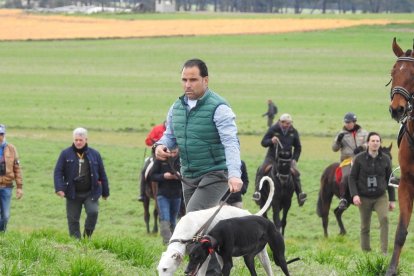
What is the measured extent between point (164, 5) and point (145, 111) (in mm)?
124587

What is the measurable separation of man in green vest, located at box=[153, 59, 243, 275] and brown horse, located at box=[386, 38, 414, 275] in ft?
4.76

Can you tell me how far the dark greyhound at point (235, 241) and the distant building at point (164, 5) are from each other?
6392 inches

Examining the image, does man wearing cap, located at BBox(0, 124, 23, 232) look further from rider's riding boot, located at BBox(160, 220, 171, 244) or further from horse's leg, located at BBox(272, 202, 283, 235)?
horse's leg, located at BBox(272, 202, 283, 235)

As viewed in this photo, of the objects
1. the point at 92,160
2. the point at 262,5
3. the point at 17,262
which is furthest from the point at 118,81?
the point at 262,5

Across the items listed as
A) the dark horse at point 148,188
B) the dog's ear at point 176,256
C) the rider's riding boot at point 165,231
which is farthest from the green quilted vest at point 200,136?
the dark horse at point 148,188

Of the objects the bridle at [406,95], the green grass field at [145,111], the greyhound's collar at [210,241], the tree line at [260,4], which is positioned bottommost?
the tree line at [260,4]

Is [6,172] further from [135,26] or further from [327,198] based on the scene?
[135,26]

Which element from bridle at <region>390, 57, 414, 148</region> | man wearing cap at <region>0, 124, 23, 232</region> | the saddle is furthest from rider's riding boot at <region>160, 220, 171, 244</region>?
bridle at <region>390, 57, 414, 148</region>

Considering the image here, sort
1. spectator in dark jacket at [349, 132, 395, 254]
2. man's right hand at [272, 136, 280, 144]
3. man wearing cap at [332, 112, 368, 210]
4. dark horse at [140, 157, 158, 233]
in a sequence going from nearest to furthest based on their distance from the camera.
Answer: spectator in dark jacket at [349, 132, 395, 254] → dark horse at [140, 157, 158, 233] → man's right hand at [272, 136, 280, 144] → man wearing cap at [332, 112, 368, 210]

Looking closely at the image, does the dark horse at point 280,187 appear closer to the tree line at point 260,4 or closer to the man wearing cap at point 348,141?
the man wearing cap at point 348,141

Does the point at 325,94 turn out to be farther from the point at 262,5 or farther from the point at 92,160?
the point at 262,5

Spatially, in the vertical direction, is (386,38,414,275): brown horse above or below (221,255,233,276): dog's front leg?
above

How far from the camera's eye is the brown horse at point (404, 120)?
9078mm

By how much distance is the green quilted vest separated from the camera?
8.90 metres
